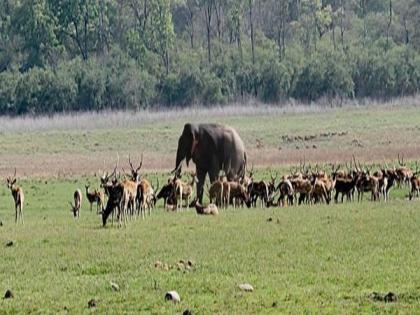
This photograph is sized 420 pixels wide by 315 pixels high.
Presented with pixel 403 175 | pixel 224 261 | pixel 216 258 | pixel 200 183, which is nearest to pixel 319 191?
pixel 403 175

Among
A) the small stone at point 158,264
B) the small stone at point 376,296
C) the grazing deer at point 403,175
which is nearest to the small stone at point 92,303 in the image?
the small stone at point 158,264

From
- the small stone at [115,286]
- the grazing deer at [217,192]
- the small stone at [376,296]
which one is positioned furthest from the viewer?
the grazing deer at [217,192]

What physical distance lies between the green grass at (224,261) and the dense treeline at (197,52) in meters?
59.7

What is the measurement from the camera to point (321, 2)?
393 ft

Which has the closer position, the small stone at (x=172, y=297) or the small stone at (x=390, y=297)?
the small stone at (x=390, y=297)

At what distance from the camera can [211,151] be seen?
121ft

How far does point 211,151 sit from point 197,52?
6236 cm

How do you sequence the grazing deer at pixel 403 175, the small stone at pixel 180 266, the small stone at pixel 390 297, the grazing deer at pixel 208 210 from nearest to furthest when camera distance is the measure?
the small stone at pixel 390 297
the small stone at pixel 180 266
the grazing deer at pixel 208 210
the grazing deer at pixel 403 175

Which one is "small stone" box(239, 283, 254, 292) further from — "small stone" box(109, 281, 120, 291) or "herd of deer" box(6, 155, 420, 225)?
"herd of deer" box(6, 155, 420, 225)

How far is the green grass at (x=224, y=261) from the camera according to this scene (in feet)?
49.6

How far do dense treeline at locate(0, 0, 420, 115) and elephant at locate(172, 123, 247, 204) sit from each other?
47.2m

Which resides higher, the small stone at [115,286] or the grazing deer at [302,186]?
the small stone at [115,286]

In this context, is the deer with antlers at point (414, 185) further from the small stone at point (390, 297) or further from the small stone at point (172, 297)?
the small stone at point (172, 297)

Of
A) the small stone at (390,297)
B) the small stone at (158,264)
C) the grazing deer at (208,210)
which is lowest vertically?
the grazing deer at (208,210)
